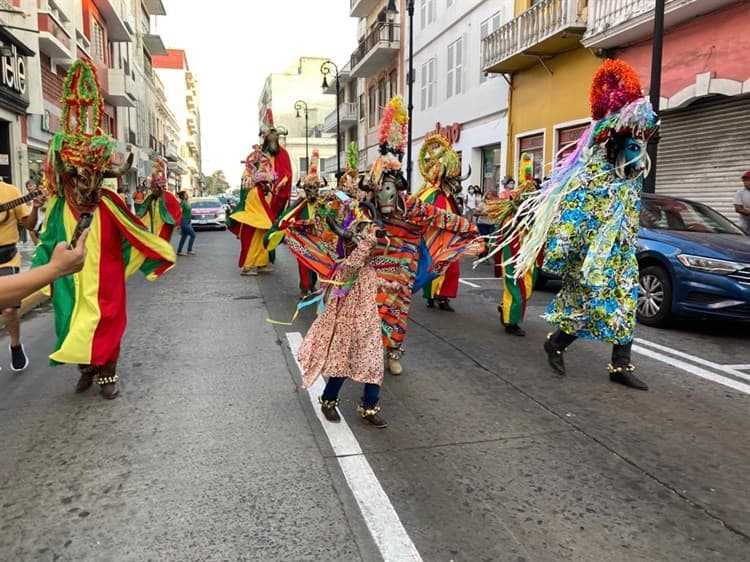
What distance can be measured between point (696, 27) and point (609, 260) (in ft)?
33.0

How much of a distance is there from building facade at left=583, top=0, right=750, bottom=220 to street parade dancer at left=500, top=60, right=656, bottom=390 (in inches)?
325

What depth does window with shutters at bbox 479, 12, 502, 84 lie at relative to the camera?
19.9 metres

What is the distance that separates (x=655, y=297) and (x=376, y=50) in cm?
2605

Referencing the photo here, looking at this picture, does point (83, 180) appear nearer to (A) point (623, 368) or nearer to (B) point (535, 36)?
(A) point (623, 368)

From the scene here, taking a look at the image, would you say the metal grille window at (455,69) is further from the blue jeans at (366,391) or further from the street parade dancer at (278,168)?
the blue jeans at (366,391)

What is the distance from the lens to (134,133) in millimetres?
38594

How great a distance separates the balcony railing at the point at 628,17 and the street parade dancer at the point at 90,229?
11296 mm

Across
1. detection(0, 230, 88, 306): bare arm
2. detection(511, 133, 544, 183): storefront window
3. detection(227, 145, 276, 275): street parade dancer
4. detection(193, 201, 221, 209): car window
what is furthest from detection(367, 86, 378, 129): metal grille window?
detection(0, 230, 88, 306): bare arm

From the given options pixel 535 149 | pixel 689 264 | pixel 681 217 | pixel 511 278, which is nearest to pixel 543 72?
pixel 535 149

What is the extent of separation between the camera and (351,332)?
3.99 meters

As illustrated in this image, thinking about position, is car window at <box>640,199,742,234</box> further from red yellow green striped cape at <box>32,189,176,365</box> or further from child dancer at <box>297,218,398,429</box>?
red yellow green striped cape at <box>32,189,176,365</box>

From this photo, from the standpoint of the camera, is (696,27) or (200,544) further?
(696,27)

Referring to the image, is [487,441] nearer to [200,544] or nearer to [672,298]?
[200,544]

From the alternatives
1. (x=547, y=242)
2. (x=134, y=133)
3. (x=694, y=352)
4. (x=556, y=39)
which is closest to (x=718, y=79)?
(x=556, y=39)
